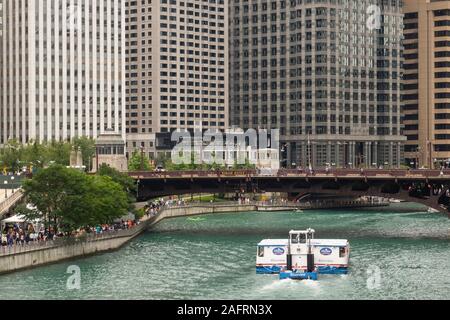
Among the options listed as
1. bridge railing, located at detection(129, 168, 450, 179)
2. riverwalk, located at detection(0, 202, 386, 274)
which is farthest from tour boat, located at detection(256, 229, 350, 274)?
bridge railing, located at detection(129, 168, 450, 179)

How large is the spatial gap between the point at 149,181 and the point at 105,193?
40234mm

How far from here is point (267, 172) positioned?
17275cm

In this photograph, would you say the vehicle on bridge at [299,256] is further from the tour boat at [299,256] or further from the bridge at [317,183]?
the bridge at [317,183]

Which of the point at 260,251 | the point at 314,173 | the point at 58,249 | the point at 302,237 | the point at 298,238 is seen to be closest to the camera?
the point at 260,251

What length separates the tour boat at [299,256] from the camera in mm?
110562

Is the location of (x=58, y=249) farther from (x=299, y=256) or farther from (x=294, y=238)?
(x=299, y=256)

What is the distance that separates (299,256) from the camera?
111 m

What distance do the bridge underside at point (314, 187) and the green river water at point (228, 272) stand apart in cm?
594

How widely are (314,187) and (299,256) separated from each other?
58801 millimetres

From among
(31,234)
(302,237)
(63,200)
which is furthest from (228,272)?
(63,200)

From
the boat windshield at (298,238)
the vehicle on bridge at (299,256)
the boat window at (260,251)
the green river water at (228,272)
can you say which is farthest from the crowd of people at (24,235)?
the boat windshield at (298,238)

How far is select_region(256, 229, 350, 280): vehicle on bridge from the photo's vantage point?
110438mm

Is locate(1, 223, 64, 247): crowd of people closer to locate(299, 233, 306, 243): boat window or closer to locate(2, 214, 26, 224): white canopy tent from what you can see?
locate(2, 214, 26, 224): white canopy tent

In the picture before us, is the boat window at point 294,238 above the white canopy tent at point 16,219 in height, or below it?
below
